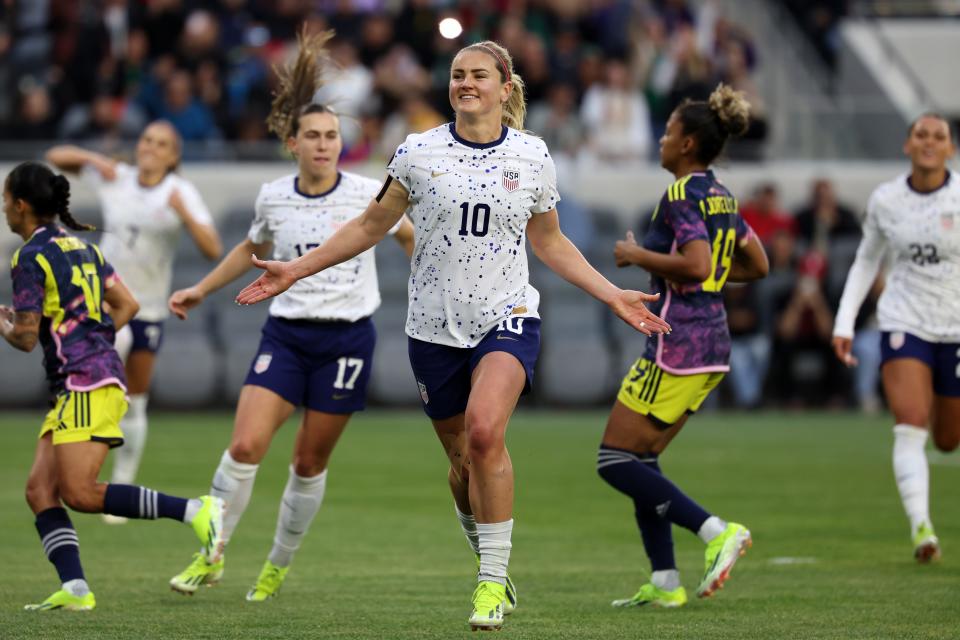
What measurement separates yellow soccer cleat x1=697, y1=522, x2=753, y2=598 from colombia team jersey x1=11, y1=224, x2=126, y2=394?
9.63 ft

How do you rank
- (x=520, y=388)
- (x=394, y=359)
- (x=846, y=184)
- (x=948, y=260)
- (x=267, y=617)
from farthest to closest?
(x=846, y=184), (x=394, y=359), (x=948, y=260), (x=267, y=617), (x=520, y=388)

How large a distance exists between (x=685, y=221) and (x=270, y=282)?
224 cm

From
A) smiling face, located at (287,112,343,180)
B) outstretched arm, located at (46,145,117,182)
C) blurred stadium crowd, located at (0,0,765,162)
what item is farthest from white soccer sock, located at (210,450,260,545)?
blurred stadium crowd, located at (0,0,765,162)

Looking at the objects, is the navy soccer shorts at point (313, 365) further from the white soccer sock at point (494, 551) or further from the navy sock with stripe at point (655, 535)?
the white soccer sock at point (494, 551)

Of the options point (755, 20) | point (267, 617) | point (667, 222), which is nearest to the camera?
point (267, 617)

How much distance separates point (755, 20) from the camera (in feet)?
79.2

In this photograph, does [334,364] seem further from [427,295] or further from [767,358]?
[767,358]

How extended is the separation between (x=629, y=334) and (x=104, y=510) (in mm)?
13839

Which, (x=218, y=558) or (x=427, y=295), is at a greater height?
(x=427, y=295)

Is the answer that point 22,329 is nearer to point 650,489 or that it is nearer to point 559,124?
point 650,489

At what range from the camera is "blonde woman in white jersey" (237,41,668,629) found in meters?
6.90

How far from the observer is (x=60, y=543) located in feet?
25.2

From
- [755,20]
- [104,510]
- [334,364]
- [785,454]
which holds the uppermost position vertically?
[755,20]

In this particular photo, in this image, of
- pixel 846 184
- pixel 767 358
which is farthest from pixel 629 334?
pixel 846 184
